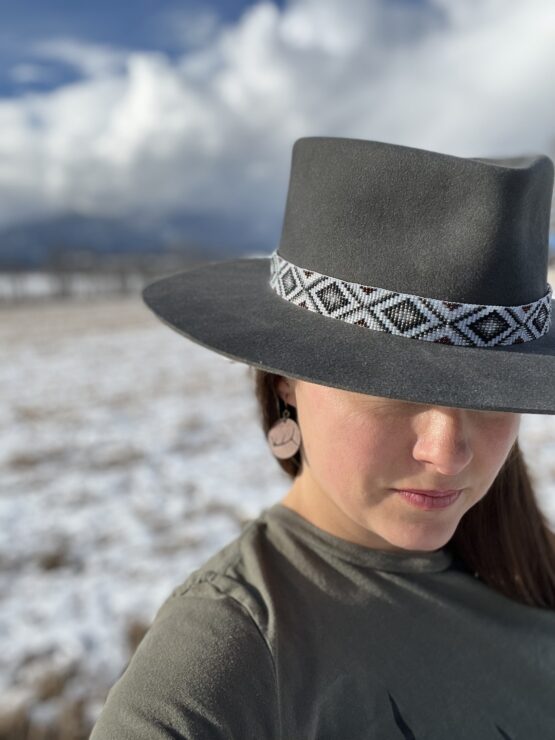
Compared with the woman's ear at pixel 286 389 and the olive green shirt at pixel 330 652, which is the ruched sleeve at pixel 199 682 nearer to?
the olive green shirt at pixel 330 652

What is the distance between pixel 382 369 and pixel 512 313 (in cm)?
27

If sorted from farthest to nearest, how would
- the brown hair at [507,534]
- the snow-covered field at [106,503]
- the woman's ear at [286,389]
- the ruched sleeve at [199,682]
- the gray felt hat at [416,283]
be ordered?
1. the snow-covered field at [106,503]
2. the brown hair at [507,534]
3. the woman's ear at [286,389]
4. the gray felt hat at [416,283]
5. the ruched sleeve at [199,682]

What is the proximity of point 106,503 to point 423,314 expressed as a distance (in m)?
4.15

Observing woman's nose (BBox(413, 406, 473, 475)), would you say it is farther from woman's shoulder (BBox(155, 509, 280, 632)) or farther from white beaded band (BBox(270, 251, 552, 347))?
woman's shoulder (BBox(155, 509, 280, 632))

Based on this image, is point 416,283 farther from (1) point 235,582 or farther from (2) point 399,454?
(1) point 235,582

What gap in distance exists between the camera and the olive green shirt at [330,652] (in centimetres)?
83

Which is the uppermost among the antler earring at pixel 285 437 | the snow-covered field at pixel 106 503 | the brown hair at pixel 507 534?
the antler earring at pixel 285 437

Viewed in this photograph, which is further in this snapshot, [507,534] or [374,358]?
[507,534]

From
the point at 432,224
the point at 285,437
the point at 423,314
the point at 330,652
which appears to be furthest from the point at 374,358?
the point at 330,652

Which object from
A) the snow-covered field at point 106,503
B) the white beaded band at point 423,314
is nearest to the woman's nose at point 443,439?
the white beaded band at point 423,314

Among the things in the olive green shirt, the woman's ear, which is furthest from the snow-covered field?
the olive green shirt

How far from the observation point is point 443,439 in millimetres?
886

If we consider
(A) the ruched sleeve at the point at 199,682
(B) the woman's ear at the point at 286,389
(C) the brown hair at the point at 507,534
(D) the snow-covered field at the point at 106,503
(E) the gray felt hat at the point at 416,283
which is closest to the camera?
(A) the ruched sleeve at the point at 199,682

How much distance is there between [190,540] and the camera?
156 inches
